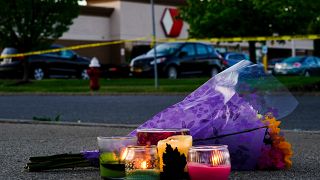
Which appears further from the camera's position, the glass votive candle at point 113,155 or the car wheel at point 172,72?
the car wheel at point 172,72

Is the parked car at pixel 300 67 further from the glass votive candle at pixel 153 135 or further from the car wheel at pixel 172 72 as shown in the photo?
the glass votive candle at pixel 153 135

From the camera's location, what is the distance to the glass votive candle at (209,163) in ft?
14.5

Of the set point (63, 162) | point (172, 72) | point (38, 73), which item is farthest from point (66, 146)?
point (38, 73)

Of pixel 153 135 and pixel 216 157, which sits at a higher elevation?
pixel 153 135

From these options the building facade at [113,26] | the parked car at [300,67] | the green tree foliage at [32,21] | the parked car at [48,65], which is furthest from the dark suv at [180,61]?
the building facade at [113,26]

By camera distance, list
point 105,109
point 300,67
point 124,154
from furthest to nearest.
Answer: point 300,67, point 105,109, point 124,154

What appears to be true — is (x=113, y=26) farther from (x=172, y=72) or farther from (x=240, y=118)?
(x=240, y=118)

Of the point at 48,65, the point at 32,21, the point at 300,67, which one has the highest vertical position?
the point at 32,21

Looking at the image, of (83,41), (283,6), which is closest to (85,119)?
(283,6)

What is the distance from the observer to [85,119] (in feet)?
36.9

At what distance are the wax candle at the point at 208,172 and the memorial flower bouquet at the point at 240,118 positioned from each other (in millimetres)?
877

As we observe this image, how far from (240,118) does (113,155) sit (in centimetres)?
110

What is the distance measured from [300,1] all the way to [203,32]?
8103 mm

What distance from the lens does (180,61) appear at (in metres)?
26.5
